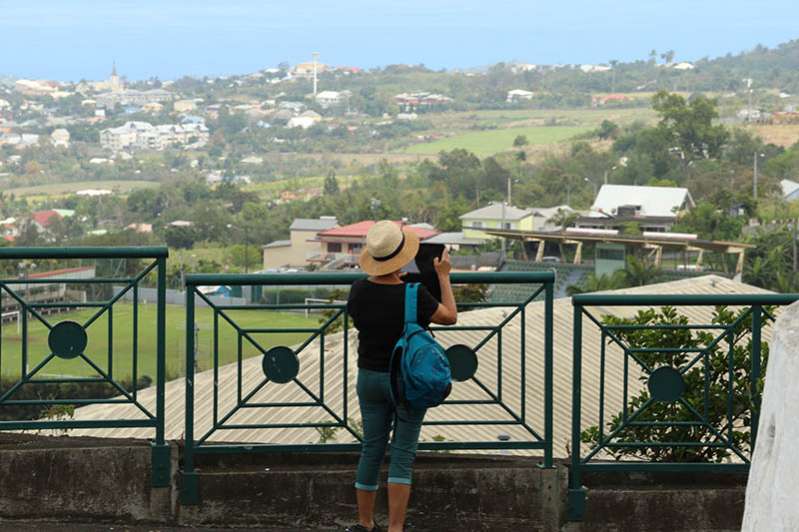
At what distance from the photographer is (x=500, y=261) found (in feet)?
323

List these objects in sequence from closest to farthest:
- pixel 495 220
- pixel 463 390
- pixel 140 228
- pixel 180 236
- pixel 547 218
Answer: pixel 463 390, pixel 495 220, pixel 547 218, pixel 180 236, pixel 140 228

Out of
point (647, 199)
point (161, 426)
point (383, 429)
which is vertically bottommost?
point (647, 199)

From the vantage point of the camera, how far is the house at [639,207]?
118 m

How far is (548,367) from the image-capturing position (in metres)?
5.75

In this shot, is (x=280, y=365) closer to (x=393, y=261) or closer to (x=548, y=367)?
(x=393, y=261)

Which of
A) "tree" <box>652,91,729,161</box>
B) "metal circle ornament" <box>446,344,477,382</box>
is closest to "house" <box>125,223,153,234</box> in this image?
"tree" <box>652,91,729,161</box>

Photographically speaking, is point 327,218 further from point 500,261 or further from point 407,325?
point 407,325

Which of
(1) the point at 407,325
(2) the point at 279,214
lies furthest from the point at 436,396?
(2) the point at 279,214

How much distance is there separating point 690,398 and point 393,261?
1578mm

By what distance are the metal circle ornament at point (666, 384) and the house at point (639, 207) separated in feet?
361

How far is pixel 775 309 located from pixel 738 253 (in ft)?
272

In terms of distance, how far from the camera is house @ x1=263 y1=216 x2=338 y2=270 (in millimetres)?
129625

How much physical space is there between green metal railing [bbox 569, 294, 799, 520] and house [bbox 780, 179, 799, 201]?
128m

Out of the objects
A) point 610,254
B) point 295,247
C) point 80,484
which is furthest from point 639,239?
point 80,484
